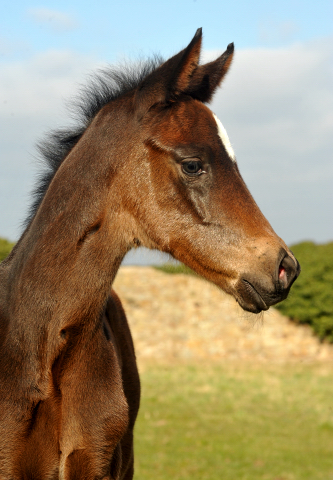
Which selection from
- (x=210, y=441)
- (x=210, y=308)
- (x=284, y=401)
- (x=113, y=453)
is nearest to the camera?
(x=113, y=453)

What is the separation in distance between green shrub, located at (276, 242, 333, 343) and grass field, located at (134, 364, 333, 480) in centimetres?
182

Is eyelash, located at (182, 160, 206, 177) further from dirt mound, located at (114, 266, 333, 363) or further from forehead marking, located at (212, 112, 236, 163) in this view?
dirt mound, located at (114, 266, 333, 363)

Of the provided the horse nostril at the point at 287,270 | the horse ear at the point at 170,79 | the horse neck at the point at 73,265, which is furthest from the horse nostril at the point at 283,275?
the horse ear at the point at 170,79

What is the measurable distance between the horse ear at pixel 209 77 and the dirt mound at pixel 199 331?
1207 centimetres

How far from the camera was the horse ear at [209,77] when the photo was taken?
3188mm

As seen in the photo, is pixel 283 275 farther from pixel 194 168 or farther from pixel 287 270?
pixel 194 168

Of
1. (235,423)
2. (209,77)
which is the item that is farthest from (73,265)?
(235,423)

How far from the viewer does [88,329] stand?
3143mm

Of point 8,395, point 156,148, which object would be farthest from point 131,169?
point 8,395

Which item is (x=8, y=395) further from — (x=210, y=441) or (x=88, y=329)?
(x=210, y=441)

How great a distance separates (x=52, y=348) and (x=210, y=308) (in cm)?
1410

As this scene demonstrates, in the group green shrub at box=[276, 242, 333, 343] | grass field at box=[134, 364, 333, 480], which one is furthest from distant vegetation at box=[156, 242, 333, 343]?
grass field at box=[134, 364, 333, 480]

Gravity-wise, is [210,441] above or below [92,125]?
below

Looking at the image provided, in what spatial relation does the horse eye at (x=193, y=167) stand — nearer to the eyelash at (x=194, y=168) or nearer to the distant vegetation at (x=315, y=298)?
the eyelash at (x=194, y=168)
